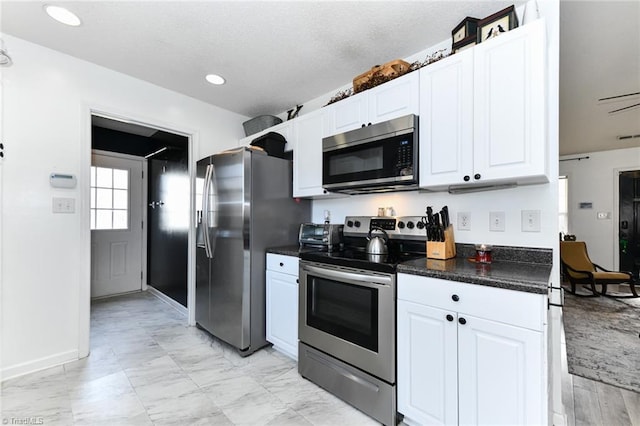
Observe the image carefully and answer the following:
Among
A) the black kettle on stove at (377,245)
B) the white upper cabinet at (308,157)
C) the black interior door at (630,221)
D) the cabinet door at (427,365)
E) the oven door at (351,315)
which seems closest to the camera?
the cabinet door at (427,365)

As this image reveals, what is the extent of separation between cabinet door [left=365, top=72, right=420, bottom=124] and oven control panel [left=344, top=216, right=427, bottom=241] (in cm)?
77

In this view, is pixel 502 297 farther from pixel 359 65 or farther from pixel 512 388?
pixel 359 65

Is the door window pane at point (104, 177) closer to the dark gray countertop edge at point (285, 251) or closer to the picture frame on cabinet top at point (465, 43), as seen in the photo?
the dark gray countertop edge at point (285, 251)

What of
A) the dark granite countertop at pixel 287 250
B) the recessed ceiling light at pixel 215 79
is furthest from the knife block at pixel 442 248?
the recessed ceiling light at pixel 215 79

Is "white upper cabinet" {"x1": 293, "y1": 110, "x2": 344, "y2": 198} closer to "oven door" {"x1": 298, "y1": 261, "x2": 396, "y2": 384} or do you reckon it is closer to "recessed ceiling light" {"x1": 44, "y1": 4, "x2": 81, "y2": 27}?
"oven door" {"x1": 298, "y1": 261, "x2": 396, "y2": 384}

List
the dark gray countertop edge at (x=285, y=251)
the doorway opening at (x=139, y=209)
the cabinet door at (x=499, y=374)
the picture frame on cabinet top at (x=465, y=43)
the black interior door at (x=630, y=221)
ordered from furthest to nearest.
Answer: the black interior door at (x=630, y=221) → the doorway opening at (x=139, y=209) → the dark gray countertop edge at (x=285, y=251) → the picture frame on cabinet top at (x=465, y=43) → the cabinet door at (x=499, y=374)

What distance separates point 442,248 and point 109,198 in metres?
4.59

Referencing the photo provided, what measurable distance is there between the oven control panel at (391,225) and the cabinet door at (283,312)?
0.69 m

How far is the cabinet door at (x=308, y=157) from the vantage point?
2.57 metres

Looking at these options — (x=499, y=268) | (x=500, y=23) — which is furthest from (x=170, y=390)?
(x=500, y=23)

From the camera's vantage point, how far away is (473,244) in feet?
6.38

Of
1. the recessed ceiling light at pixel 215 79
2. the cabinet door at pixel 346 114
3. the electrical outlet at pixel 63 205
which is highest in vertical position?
the recessed ceiling light at pixel 215 79

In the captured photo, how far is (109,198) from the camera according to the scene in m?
4.22

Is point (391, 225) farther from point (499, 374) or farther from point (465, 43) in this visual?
point (465, 43)
